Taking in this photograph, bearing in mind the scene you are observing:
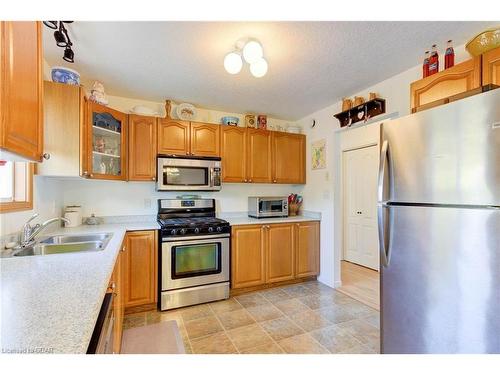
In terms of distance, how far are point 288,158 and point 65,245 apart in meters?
2.77

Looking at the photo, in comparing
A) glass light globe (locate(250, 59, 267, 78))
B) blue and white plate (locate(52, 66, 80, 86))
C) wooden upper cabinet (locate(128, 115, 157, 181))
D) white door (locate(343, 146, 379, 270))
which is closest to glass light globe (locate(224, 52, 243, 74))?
glass light globe (locate(250, 59, 267, 78))

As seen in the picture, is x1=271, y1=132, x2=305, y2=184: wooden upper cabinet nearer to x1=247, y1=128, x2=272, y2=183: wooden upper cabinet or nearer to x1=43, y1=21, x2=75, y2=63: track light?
x1=247, y1=128, x2=272, y2=183: wooden upper cabinet

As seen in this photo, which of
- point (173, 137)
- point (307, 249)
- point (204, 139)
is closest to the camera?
point (173, 137)

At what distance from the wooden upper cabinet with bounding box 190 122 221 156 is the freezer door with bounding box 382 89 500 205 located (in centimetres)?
209

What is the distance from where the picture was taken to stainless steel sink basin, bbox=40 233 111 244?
192cm

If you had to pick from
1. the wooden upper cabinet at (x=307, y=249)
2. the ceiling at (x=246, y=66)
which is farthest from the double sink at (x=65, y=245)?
the wooden upper cabinet at (x=307, y=249)

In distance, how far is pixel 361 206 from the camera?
414 centimetres

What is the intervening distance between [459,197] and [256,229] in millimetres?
2154

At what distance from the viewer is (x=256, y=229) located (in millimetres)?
3078

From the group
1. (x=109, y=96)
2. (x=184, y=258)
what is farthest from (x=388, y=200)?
(x=109, y=96)

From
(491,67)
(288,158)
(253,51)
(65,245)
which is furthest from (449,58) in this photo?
(65,245)

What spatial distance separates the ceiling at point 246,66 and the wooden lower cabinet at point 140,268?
161 centimetres

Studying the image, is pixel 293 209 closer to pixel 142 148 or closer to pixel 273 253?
pixel 273 253
